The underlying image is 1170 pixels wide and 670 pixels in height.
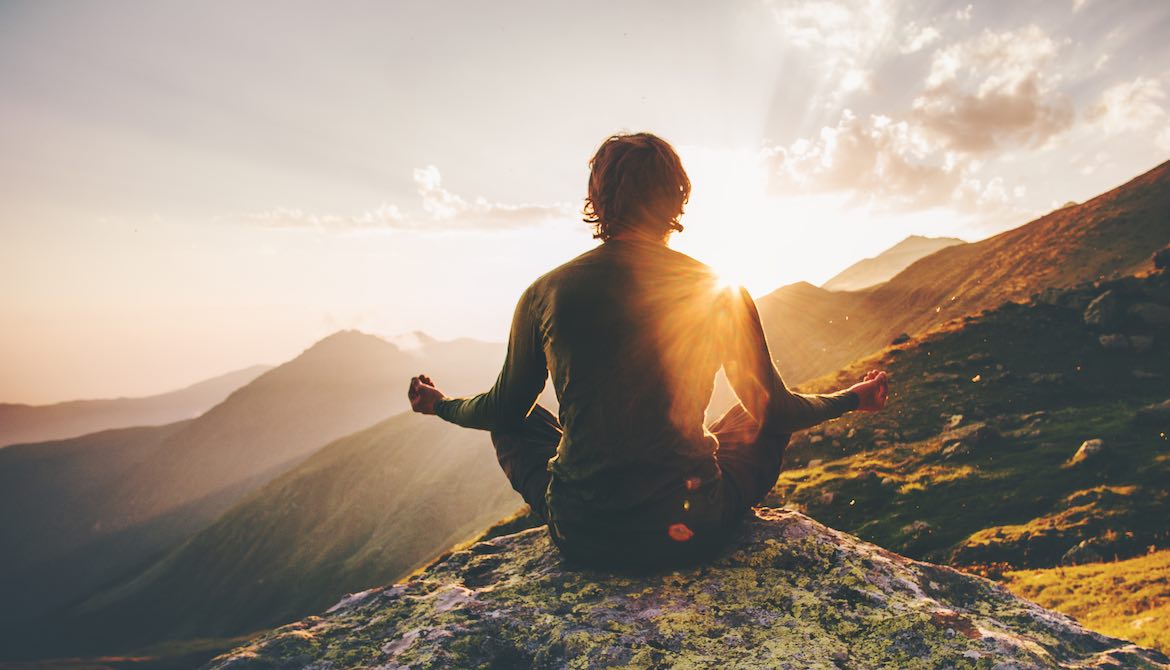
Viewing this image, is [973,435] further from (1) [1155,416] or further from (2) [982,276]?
(2) [982,276]

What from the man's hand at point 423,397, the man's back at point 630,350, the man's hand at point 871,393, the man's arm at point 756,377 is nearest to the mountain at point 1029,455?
the man's hand at point 871,393

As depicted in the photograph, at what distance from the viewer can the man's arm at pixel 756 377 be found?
13.7ft

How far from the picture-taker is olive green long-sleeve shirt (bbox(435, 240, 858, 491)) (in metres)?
3.98

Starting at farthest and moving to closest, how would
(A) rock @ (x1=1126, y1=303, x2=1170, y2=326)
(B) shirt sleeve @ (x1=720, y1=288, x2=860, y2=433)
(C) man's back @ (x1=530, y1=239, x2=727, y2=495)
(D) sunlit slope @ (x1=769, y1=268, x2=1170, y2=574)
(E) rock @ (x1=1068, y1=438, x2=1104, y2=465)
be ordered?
(A) rock @ (x1=1126, y1=303, x2=1170, y2=326), (E) rock @ (x1=1068, y1=438, x2=1104, y2=465), (D) sunlit slope @ (x1=769, y1=268, x2=1170, y2=574), (B) shirt sleeve @ (x1=720, y1=288, x2=860, y2=433), (C) man's back @ (x1=530, y1=239, x2=727, y2=495)

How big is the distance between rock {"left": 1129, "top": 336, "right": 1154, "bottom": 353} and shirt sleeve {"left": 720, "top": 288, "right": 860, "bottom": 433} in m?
43.4

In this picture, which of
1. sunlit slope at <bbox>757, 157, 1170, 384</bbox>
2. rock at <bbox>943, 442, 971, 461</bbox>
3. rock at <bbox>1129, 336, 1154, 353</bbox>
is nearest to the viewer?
rock at <bbox>943, 442, 971, 461</bbox>

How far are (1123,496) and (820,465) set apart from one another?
44.4 feet

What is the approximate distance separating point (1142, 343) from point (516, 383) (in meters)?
45.7

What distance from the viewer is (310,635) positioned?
454 cm

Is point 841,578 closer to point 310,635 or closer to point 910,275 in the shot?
point 310,635

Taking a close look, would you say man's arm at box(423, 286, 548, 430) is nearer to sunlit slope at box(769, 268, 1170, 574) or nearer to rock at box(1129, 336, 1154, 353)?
sunlit slope at box(769, 268, 1170, 574)

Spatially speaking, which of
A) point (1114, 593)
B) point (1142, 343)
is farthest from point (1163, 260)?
point (1114, 593)

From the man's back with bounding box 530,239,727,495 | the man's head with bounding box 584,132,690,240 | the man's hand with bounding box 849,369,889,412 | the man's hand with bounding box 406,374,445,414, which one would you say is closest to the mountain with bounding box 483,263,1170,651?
the man's hand with bounding box 849,369,889,412

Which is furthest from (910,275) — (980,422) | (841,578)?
(841,578)
